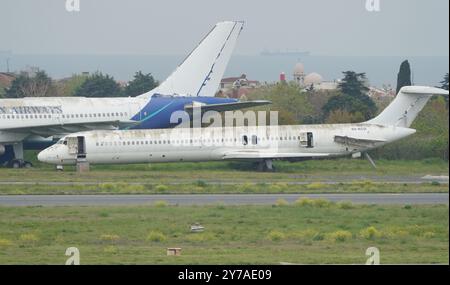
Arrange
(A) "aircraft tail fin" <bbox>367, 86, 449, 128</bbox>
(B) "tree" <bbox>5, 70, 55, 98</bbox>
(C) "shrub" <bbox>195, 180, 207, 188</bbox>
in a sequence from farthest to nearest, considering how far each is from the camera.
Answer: (B) "tree" <bbox>5, 70, 55, 98</bbox>, (A) "aircraft tail fin" <bbox>367, 86, 449, 128</bbox>, (C) "shrub" <bbox>195, 180, 207, 188</bbox>

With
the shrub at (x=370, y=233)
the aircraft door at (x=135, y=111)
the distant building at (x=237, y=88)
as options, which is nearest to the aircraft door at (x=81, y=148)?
the aircraft door at (x=135, y=111)

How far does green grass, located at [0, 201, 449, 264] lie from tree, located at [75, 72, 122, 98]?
2390 inches

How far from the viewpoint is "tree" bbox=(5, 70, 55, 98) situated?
9006cm

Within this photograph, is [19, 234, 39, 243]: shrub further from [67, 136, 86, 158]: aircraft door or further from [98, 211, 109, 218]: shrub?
[67, 136, 86, 158]: aircraft door

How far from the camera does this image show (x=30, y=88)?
301ft

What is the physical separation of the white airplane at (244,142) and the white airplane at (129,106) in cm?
377

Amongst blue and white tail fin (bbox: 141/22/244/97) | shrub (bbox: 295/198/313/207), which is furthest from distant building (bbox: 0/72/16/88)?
shrub (bbox: 295/198/313/207)

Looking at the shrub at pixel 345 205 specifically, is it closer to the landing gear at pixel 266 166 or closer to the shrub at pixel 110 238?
the shrub at pixel 110 238

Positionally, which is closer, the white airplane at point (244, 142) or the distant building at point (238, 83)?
the white airplane at point (244, 142)

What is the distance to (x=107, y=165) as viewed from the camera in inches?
2094

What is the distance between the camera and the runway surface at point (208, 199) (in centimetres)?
3522

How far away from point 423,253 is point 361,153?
29468 millimetres
